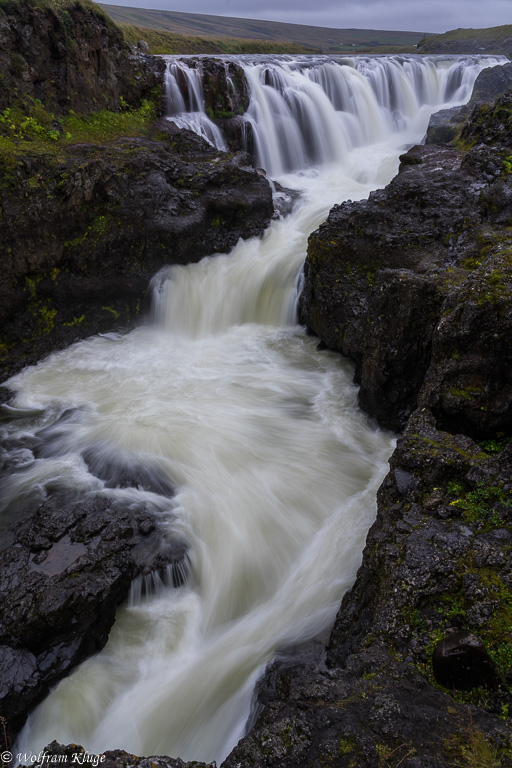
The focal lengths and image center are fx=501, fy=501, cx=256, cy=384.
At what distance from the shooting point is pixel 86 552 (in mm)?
5719

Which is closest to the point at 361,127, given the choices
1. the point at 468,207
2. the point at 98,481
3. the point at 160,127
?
the point at 160,127

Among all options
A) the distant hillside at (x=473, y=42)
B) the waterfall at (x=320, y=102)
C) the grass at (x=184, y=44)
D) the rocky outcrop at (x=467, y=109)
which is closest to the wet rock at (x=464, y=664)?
the waterfall at (x=320, y=102)

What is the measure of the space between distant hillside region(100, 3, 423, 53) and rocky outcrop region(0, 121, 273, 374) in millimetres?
73308

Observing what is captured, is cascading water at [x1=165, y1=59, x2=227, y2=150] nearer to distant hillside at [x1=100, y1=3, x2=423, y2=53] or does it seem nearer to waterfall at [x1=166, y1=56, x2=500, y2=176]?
waterfall at [x1=166, y1=56, x2=500, y2=176]

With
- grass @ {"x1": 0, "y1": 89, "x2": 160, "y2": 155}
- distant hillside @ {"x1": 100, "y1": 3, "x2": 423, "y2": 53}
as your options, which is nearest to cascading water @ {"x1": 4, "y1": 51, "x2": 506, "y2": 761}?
grass @ {"x1": 0, "y1": 89, "x2": 160, "y2": 155}

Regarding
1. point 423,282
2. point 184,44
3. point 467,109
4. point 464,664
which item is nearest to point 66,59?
point 423,282

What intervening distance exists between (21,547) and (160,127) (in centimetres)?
1204

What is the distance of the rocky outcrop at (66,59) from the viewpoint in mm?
11008

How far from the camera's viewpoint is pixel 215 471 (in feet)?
24.2

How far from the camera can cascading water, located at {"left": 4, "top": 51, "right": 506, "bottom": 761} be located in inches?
189

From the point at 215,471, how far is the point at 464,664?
15.6 ft

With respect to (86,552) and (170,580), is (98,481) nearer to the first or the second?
(86,552)

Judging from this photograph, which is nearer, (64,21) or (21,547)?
(21,547)

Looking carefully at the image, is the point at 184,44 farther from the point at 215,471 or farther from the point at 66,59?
the point at 215,471
